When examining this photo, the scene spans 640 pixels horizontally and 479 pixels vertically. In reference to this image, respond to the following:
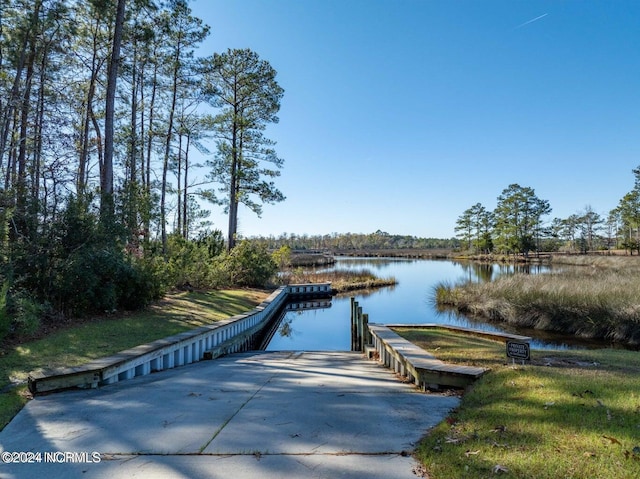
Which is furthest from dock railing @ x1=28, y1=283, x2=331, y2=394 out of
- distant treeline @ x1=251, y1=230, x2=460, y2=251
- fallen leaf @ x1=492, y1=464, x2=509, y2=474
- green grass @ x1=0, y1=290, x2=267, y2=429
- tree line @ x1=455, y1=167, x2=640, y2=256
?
distant treeline @ x1=251, y1=230, x2=460, y2=251

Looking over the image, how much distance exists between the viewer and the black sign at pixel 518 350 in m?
3.41

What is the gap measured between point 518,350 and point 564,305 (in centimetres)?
802

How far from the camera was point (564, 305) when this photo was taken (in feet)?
32.4

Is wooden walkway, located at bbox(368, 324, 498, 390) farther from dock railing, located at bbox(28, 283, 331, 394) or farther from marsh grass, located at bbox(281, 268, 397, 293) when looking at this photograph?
marsh grass, located at bbox(281, 268, 397, 293)

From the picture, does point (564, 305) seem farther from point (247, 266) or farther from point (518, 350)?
point (247, 266)

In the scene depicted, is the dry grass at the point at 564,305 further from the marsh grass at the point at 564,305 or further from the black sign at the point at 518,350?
the black sign at the point at 518,350

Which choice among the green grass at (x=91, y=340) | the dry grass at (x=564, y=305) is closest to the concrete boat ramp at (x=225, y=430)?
the green grass at (x=91, y=340)

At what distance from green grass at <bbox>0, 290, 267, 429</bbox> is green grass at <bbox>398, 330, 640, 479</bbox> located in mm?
3153

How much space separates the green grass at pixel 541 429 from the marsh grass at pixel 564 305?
6667mm

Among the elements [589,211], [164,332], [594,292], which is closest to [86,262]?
[164,332]

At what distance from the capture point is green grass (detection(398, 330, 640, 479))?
1832mm

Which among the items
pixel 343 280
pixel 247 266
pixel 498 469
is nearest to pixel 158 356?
pixel 498 469

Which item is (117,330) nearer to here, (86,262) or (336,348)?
(86,262)

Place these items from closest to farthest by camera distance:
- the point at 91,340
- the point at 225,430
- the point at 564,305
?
the point at 225,430
the point at 91,340
the point at 564,305
